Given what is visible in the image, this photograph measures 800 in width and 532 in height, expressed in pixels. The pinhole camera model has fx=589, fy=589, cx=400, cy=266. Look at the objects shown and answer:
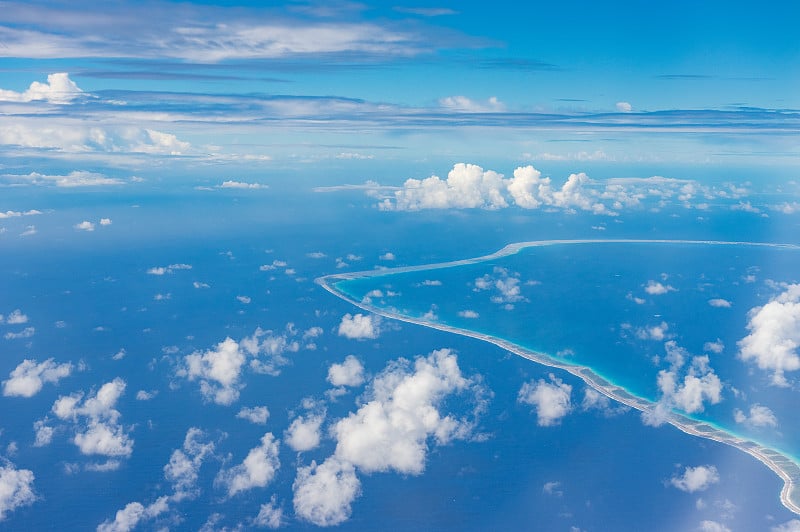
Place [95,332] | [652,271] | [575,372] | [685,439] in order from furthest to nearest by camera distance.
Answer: [652,271] → [95,332] → [575,372] → [685,439]

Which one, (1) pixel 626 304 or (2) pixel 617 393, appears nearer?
(2) pixel 617 393

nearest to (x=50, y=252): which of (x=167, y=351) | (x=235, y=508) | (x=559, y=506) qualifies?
(x=167, y=351)

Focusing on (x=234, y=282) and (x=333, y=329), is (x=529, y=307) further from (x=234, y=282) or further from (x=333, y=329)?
(x=234, y=282)

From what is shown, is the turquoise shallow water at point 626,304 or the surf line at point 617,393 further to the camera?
the turquoise shallow water at point 626,304

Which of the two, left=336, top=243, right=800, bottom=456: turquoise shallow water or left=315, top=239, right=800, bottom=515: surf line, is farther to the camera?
left=336, top=243, right=800, bottom=456: turquoise shallow water

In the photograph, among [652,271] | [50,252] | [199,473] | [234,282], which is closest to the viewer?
[199,473]

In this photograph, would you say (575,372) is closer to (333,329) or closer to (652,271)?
(333,329)

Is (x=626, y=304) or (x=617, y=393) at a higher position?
(x=626, y=304)

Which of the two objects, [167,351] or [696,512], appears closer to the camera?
[696,512]
